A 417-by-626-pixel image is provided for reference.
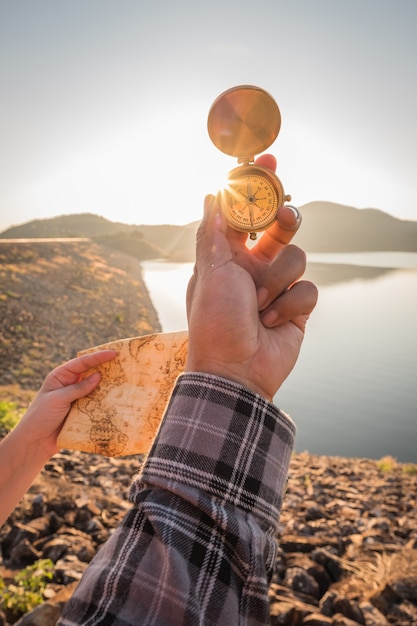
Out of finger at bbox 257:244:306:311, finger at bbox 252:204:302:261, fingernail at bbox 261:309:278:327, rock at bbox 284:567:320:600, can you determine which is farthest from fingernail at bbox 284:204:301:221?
rock at bbox 284:567:320:600

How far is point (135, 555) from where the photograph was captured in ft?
3.45

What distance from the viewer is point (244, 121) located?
8.71 ft

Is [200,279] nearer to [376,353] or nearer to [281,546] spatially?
[281,546]

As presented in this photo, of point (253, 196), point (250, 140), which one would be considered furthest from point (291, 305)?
point (250, 140)

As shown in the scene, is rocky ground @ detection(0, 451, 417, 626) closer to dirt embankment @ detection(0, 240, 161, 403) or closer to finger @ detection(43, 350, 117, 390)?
finger @ detection(43, 350, 117, 390)

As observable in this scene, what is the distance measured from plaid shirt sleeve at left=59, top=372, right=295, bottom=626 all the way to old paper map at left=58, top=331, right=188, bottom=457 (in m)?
0.98

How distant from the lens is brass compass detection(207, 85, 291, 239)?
2.50 metres

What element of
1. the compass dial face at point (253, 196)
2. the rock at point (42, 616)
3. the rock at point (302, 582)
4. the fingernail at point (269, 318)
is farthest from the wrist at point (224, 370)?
the rock at point (302, 582)

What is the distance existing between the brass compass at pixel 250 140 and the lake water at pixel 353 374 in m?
13.2

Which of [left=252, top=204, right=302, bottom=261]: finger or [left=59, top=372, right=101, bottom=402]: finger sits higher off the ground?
[left=252, top=204, right=302, bottom=261]: finger

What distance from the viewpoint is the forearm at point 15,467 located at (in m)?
1.94

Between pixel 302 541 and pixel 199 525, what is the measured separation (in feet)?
14.5

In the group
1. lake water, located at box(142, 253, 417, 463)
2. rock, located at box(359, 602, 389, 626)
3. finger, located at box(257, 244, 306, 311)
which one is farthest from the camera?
lake water, located at box(142, 253, 417, 463)

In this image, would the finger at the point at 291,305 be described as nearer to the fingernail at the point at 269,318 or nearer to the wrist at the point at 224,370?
the fingernail at the point at 269,318
